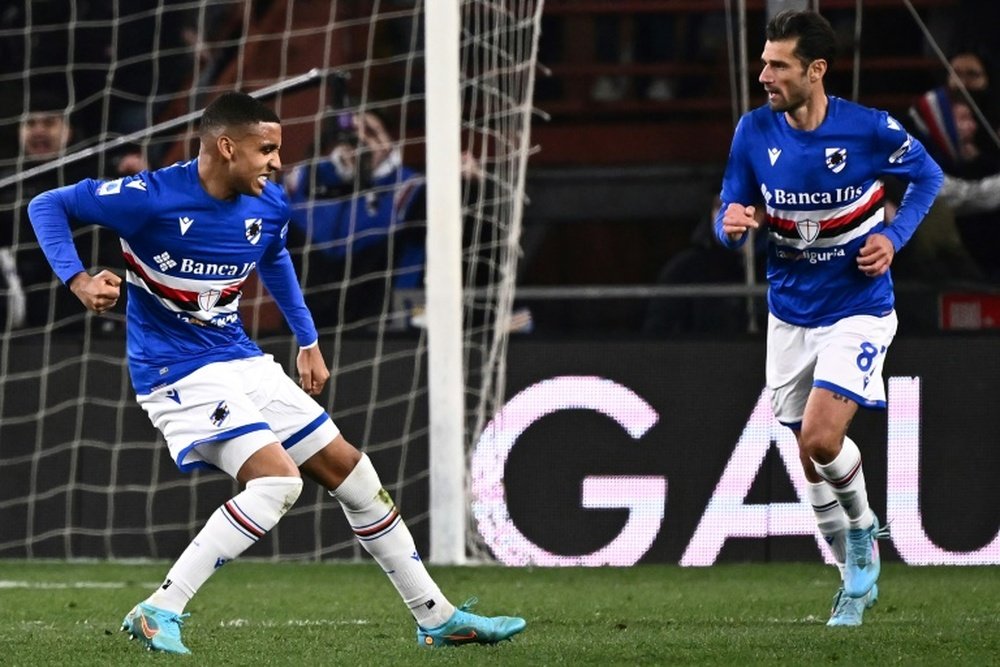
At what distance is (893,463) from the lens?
8625mm

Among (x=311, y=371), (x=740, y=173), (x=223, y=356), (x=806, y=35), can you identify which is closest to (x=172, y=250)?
(x=223, y=356)

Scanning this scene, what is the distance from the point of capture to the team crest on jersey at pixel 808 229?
6297mm

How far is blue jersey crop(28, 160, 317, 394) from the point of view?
545 centimetres

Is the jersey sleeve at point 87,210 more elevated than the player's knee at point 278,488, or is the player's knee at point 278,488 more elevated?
the jersey sleeve at point 87,210

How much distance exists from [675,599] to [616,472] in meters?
1.61

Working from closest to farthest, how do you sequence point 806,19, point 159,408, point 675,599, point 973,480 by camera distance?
point 159,408, point 806,19, point 675,599, point 973,480

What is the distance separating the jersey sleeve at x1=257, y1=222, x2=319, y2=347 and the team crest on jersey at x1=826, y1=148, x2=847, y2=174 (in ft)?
6.07

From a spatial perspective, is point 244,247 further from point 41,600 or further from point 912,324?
point 912,324

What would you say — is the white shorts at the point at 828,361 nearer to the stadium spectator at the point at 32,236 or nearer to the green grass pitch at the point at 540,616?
the green grass pitch at the point at 540,616

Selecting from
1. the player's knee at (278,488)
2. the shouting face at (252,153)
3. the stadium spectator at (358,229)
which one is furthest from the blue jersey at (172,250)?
the stadium spectator at (358,229)

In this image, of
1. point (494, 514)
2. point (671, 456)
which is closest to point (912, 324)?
point (671, 456)

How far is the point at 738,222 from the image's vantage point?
5898 millimetres

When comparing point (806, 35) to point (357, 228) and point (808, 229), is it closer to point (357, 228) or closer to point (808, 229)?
point (808, 229)

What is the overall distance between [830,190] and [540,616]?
6.05 feet
